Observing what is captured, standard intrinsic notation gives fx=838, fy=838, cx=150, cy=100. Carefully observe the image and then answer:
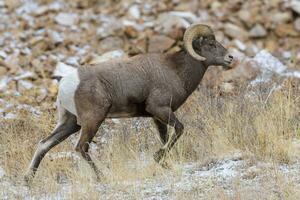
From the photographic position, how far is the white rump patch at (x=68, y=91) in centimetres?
845

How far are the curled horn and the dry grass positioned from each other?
0.91 m

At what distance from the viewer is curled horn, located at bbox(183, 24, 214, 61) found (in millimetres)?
9281

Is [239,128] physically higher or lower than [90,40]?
higher

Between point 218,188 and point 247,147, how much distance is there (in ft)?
5.74

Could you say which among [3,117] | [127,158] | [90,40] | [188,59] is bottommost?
[90,40]

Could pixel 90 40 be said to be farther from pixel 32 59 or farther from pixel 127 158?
pixel 127 158

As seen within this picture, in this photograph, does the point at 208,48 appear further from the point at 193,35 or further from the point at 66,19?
the point at 66,19

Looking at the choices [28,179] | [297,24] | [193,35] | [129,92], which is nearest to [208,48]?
[193,35]

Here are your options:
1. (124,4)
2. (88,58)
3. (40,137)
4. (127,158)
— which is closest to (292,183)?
(127,158)

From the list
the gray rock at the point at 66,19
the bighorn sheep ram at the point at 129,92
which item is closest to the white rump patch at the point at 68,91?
the bighorn sheep ram at the point at 129,92

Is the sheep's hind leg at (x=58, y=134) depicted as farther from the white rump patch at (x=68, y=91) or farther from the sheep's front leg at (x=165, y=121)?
the sheep's front leg at (x=165, y=121)

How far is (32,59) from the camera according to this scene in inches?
642

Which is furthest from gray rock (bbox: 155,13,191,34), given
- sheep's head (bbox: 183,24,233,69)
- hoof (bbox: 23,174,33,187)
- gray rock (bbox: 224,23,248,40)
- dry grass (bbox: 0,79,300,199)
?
hoof (bbox: 23,174,33,187)

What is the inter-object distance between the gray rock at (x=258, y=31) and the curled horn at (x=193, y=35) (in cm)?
869
